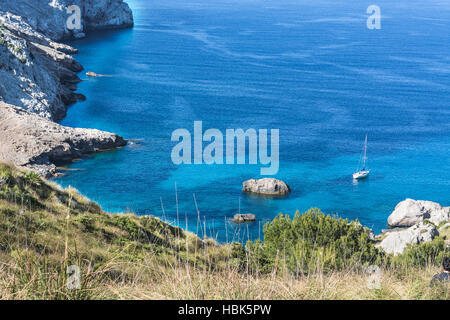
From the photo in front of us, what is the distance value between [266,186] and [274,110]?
27406 mm

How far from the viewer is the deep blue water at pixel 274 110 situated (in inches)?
2148

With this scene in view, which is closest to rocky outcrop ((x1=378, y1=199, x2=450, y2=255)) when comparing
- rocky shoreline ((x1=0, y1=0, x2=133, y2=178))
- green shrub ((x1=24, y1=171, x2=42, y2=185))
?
green shrub ((x1=24, y1=171, x2=42, y2=185))

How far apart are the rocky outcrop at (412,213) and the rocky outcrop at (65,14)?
288 feet

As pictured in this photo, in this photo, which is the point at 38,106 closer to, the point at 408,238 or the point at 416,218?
the point at 416,218

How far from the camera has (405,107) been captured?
85.0m

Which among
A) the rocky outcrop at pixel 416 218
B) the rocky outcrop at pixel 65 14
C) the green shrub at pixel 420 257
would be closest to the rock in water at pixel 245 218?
the rocky outcrop at pixel 416 218

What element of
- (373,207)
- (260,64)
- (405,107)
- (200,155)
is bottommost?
(373,207)

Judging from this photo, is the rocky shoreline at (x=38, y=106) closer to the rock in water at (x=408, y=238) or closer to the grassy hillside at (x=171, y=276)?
the rock in water at (x=408, y=238)

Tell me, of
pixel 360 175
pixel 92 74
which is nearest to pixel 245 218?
pixel 360 175

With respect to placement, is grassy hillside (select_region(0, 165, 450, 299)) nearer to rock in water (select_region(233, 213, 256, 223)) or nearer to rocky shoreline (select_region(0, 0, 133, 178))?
rock in water (select_region(233, 213, 256, 223))

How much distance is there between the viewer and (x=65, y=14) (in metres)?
124
